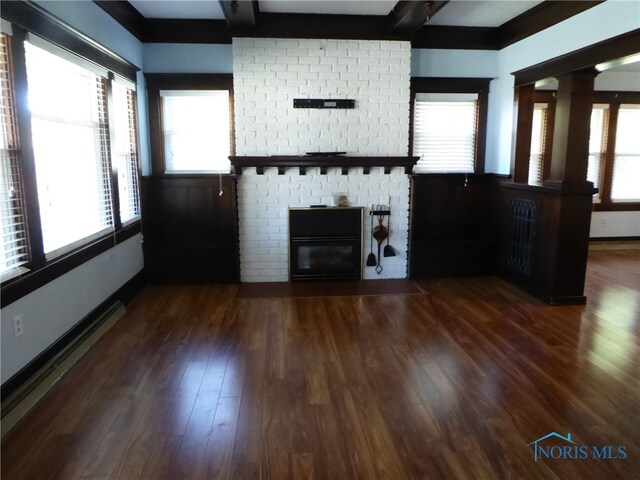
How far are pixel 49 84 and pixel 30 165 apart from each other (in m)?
0.66

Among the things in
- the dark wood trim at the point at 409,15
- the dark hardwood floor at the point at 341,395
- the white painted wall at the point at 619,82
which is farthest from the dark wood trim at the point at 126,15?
the white painted wall at the point at 619,82

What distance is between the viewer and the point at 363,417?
2.45 m

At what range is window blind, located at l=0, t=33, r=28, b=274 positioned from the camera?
2.49m

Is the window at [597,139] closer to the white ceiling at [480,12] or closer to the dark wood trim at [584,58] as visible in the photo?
the dark wood trim at [584,58]

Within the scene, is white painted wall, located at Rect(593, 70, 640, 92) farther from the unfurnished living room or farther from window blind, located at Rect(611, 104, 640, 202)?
window blind, located at Rect(611, 104, 640, 202)

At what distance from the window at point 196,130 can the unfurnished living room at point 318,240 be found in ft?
0.08

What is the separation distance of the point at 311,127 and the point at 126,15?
2.02 m

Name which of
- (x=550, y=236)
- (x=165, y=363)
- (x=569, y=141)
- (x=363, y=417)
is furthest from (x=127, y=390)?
(x=569, y=141)

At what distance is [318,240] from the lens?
16.4ft

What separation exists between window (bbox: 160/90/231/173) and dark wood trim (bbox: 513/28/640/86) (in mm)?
3146

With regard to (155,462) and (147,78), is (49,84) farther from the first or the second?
(155,462)

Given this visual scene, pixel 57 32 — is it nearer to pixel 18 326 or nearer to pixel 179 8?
pixel 179 8

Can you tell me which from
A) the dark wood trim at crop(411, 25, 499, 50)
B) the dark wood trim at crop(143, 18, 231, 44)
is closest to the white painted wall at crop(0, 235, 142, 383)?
the dark wood trim at crop(143, 18, 231, 44)

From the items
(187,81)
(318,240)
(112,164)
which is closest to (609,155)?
(318,240)
